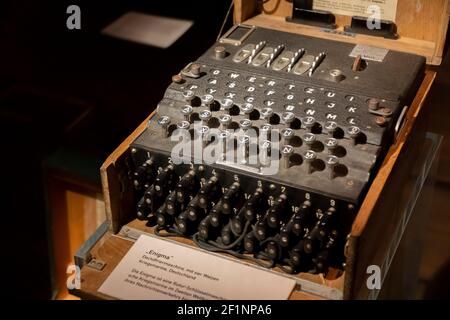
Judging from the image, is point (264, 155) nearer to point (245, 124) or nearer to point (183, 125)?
point (245, 124)

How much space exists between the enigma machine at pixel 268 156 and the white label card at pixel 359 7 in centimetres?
24

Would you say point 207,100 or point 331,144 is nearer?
point 331,144

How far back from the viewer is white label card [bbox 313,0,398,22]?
203 cm

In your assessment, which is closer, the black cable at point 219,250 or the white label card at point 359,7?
the black cable at point 219,250

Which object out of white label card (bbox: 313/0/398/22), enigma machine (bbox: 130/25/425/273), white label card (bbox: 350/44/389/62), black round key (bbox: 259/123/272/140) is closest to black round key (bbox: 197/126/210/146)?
enigma machine (bbox: 130/25/425/273)

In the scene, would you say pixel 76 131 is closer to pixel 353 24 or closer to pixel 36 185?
pixel 36 185

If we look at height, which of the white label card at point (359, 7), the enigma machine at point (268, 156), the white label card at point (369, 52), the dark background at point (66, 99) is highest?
the white label card at point (359, 7)

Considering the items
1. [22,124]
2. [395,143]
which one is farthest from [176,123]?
[22,124]

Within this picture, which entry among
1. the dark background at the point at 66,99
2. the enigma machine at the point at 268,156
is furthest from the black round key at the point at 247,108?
the dark background at the point at 66,99

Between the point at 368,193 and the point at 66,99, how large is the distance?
1.49 meters

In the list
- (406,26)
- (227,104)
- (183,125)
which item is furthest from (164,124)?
(406,26)

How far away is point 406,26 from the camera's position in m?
2.04

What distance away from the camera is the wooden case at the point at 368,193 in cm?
155

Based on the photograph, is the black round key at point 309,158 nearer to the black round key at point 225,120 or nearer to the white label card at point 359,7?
the black round key at point 225,120
